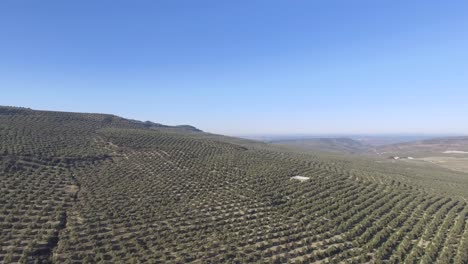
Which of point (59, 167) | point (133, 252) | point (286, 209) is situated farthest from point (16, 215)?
point (286, 209)

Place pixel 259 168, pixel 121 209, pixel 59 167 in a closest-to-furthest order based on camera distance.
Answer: pixel 121 209
pixel 59 167
pixel 259 168

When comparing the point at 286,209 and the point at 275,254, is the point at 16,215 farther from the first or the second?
the point at 286,209

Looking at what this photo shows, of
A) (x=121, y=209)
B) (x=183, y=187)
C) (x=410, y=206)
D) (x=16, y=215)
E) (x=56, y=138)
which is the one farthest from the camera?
(x=56, y=138)

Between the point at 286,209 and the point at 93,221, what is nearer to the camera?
the point at 93,221

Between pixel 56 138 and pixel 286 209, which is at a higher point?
pixel 56 138

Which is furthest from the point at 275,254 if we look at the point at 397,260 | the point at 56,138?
the point at 56,138

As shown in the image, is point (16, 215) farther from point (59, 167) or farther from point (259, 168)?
point (259, 168)
